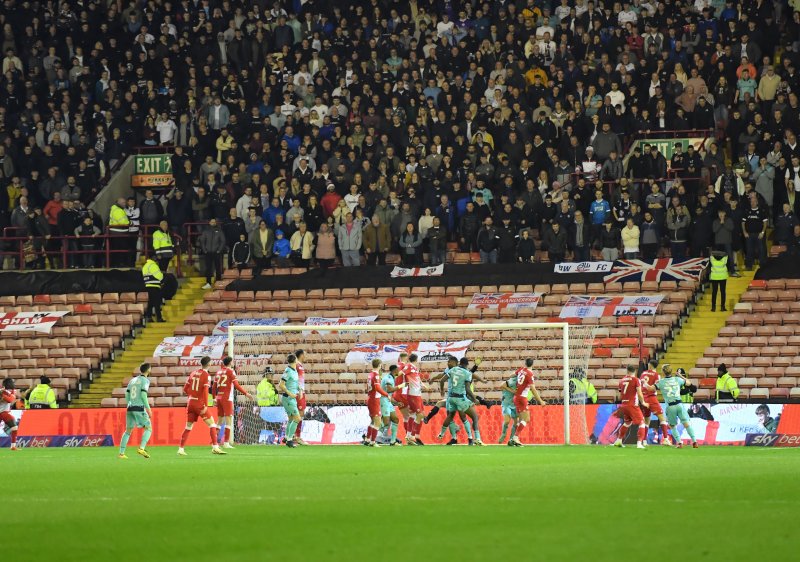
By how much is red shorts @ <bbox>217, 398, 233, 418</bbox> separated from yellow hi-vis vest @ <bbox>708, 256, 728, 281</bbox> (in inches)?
485

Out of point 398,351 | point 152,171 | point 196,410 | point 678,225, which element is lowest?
point 196,410

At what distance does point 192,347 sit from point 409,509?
2209 centimetres

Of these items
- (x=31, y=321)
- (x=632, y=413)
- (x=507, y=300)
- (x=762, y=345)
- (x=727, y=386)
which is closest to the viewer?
(x=632, y=413)

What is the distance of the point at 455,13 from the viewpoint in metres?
40.6

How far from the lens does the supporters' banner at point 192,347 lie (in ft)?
113

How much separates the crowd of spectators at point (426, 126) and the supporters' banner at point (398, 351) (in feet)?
10.9

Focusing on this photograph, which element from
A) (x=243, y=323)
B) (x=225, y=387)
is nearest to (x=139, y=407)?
(x=225, y=387)

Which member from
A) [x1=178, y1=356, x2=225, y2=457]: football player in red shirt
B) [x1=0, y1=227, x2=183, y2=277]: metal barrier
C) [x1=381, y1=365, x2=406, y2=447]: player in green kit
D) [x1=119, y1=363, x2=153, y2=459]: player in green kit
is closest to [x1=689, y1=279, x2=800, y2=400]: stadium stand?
[x1=381, y1=365, x2=406, y2=447]: player in green kit

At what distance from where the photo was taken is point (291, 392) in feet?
90.9

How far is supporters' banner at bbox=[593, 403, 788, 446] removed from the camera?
27.7 metres

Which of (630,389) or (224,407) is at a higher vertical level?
(630,389)

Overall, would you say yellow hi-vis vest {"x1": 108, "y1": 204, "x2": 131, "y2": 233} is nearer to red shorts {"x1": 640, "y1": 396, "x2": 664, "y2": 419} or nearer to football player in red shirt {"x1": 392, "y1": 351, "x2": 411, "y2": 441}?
football player in red shirt {"x1": 392, "y1": 351, "x2": 411, "y2": 441}

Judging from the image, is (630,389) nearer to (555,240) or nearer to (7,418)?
(555,240)

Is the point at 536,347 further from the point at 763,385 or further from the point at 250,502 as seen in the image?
the point at 250,502
